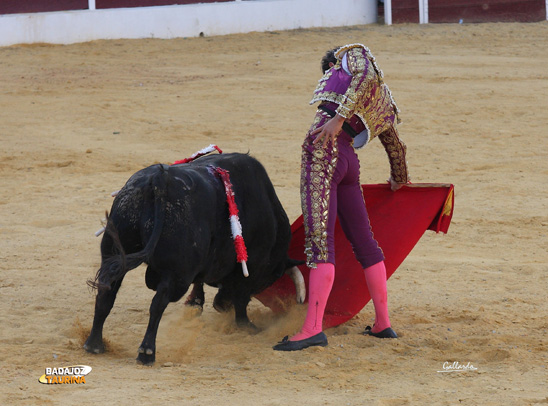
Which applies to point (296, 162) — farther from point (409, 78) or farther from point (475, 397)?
point (475, 397)

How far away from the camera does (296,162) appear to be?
7289mm

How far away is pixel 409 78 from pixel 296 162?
3.63 meters

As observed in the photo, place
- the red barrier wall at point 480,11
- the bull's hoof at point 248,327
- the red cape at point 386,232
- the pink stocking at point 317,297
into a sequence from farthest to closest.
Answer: the red barrier wall at point 480,11 < the red cape at point 386,232 < the bull's hoof at point 248,327 < the pink stocking at point 317,297

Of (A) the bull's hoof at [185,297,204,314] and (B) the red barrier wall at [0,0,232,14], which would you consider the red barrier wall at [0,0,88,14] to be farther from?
(A) the bull's hoof at [185,297,204,314]

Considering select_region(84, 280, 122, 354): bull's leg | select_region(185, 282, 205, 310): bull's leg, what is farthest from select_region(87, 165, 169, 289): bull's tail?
select_region(185, 282, 205, 310): bull's leg

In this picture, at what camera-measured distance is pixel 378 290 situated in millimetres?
3539

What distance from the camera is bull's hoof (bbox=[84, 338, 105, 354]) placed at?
3277 mm

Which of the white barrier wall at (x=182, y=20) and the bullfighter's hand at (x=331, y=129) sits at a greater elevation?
the white barrier wall at (x=182, y=20)

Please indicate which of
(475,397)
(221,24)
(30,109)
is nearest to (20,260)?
(475,397)

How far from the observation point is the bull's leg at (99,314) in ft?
10.7

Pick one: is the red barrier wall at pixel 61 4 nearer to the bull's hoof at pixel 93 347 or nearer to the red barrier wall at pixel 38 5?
the red barrier wall at pixel 38 5
